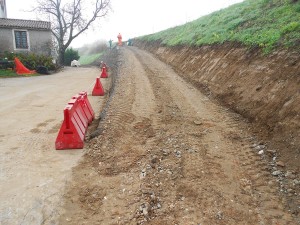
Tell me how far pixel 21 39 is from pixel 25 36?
493 mm

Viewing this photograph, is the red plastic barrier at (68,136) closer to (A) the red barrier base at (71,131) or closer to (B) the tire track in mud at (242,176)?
(A) the red barrier base at (71,131)

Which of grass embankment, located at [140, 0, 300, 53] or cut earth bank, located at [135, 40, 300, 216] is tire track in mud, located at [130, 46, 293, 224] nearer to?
cut earth bank, located at [135, 40, 300, 216]

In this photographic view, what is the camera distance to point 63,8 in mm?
31375

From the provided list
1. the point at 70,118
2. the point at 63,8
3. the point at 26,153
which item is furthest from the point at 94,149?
the point at 63,8

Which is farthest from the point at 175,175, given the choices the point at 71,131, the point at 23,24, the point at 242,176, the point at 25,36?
the point at 23,24

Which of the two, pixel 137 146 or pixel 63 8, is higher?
pixel 63 8

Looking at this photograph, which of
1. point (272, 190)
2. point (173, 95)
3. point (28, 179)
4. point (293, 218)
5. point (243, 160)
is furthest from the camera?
point (173, 95)

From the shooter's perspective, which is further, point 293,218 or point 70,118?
point 70,118

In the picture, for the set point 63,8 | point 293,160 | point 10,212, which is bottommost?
point 10,212

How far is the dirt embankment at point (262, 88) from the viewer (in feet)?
16.8

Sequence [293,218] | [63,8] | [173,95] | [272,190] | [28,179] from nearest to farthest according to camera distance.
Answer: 1. [293,218]
2. [272,190]
3. [28,179]
4. [173,95]
5. [63,8]

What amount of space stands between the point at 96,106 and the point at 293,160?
21.0ft

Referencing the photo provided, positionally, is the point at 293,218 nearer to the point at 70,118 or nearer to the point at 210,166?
the point at 210,166

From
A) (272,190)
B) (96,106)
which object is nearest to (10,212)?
(272,190)
